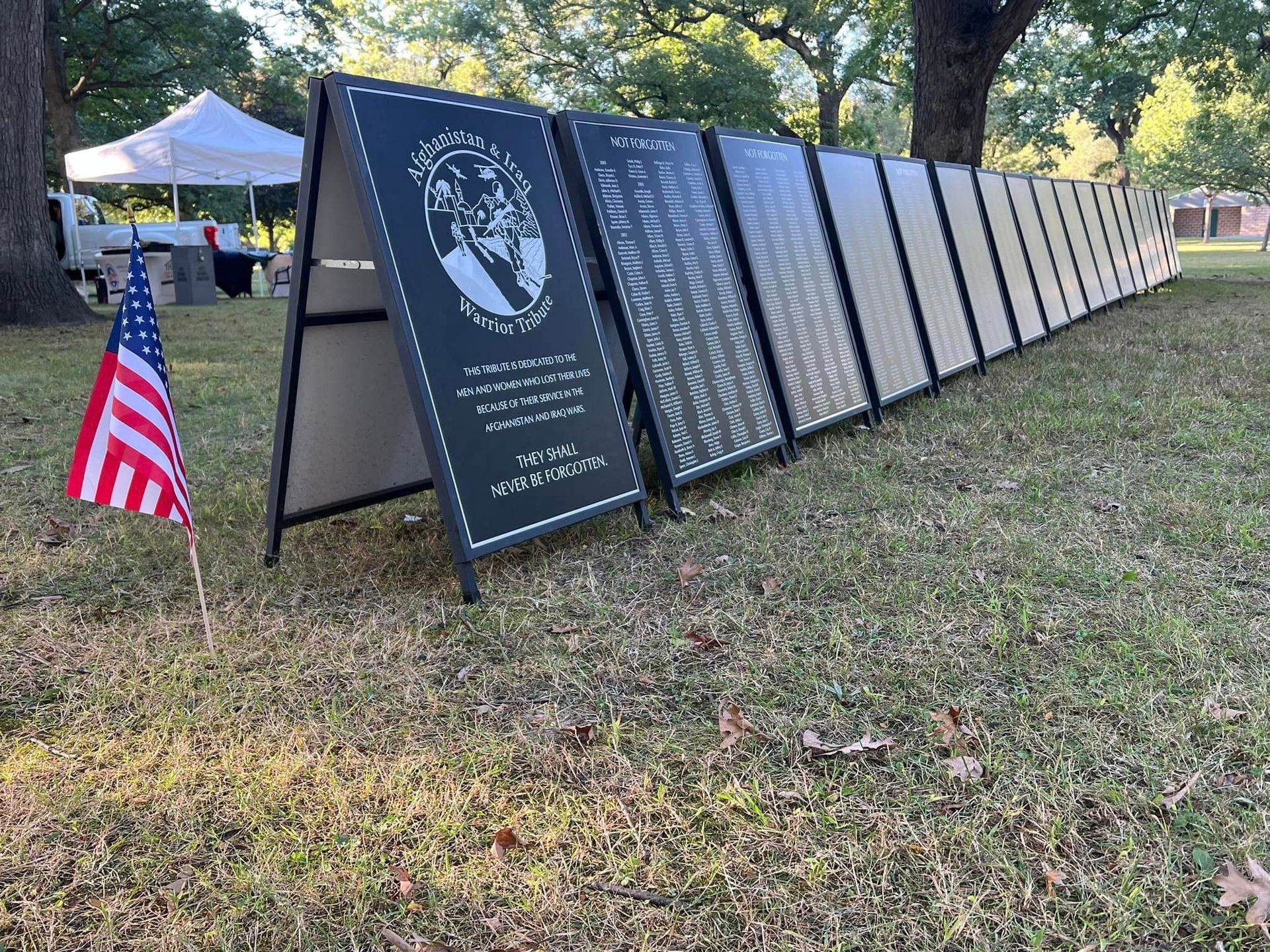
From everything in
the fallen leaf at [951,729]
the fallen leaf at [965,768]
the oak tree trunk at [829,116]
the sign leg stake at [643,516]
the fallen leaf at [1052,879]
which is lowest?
the fallen leaf at [1052,879]

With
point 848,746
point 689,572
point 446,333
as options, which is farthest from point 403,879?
point 446,333

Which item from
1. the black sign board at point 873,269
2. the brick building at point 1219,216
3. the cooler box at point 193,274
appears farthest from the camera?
the brick building at point 1219,216

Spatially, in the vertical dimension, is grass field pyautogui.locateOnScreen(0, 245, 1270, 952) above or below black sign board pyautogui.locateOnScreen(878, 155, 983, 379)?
below

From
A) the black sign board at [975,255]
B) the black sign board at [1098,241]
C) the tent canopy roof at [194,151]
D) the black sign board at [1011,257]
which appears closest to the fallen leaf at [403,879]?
the black sign board at [975,255]

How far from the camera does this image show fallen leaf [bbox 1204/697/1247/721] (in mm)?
2371

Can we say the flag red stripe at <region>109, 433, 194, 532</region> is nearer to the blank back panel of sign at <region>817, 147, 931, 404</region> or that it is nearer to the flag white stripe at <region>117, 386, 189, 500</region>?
the flag white stripe at <region>117, 386, 189, 500</region>

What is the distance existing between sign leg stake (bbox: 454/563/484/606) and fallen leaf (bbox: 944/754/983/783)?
1606 millimetres

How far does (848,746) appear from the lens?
7.60 ft

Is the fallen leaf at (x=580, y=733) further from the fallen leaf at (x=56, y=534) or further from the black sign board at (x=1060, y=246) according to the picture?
the black sign board at (x=1060, y=246)

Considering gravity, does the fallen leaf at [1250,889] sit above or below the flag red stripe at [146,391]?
below

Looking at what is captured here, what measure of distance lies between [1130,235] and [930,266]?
1040cm

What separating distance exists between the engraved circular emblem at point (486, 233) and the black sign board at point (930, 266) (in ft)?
12.6

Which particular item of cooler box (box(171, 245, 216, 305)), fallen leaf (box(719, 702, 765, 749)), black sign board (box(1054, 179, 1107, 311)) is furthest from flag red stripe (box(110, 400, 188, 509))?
cooler box (box(171, 245, 216, 305))

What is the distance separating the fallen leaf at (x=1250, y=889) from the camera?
173 centimetres
